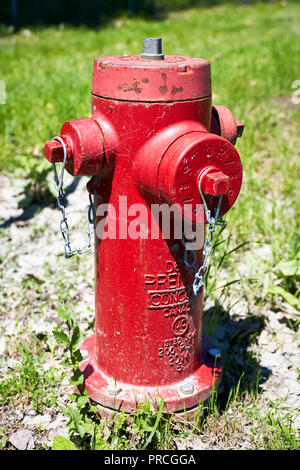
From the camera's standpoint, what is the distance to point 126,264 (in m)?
1.78

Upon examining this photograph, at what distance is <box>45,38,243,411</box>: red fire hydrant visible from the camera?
1.58 meters

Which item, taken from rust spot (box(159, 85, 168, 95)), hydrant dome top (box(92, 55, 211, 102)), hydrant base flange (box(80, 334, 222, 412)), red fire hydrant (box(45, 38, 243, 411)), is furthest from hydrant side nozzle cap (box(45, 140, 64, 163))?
Result: hydrant base flange (box(80, 334, 222, 412))

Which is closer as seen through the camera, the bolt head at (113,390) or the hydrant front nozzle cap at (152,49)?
the hydrant front nozzle cap at (152,49)

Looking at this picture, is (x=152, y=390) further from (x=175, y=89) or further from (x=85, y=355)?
(x=175, y=89)

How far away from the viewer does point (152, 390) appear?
6.22 feet

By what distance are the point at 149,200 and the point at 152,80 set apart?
1.24 feet

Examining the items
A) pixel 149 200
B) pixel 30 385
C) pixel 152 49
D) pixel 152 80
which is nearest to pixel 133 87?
pixel 152 80

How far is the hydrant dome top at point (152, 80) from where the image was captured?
61.8 inches

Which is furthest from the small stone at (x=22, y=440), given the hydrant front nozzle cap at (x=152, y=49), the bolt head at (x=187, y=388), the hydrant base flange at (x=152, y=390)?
the hydrant front nozzle cap at (x=152, y=49)

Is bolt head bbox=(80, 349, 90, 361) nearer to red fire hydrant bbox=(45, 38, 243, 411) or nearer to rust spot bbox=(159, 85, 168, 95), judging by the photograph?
red fire hydrant bbox=(45, 38, 243, 411)

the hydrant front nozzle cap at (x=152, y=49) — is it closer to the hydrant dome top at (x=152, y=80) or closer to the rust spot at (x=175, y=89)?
the hydrant dome top at (x=152, y=80)

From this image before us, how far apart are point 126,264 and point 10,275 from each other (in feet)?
4.08
